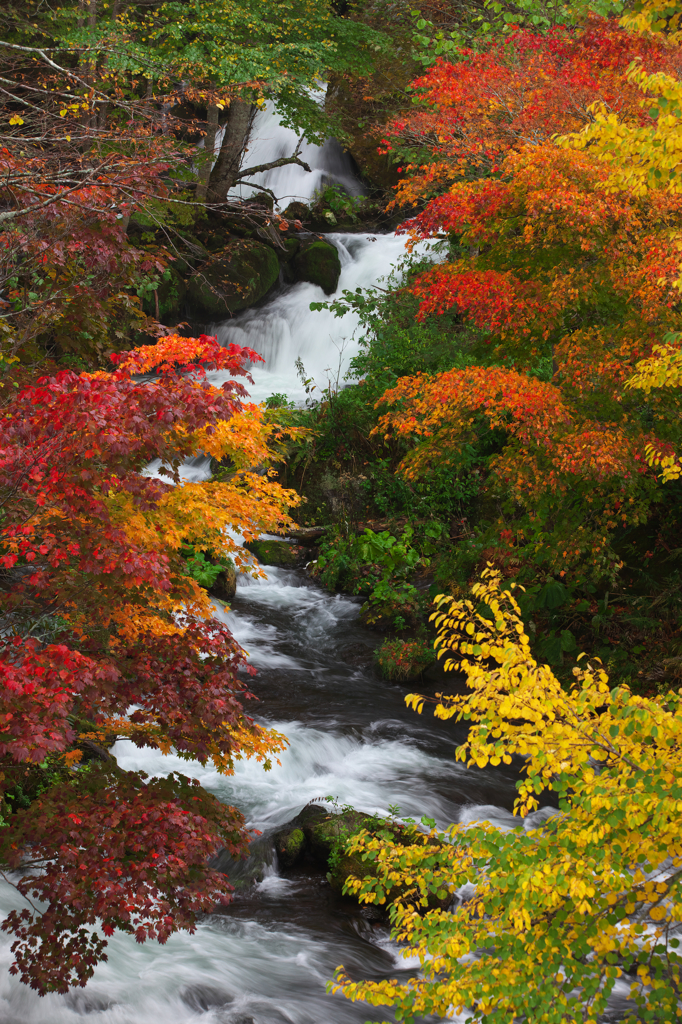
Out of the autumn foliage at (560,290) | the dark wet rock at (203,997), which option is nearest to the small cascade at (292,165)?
the autumn foliage at (560,290)

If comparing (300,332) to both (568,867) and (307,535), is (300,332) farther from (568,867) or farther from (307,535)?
(568,867)

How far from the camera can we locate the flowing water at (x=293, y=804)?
4598mm

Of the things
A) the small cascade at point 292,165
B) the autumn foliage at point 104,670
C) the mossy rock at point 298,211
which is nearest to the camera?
the autumn foliage at point 104,670

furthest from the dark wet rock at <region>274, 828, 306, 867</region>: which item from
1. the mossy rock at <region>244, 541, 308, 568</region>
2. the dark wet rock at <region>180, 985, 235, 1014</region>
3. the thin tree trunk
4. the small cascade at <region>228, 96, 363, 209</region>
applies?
the small cascade at <region>228, 96, 363, 209</region>

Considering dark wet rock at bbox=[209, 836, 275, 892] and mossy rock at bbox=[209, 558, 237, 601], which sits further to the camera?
mossy rock at bbox=[209, 558, 237, 601]

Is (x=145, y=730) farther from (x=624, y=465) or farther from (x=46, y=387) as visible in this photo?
(x=624, y=465)

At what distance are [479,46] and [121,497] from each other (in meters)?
11.9

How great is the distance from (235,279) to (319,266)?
7.47ft

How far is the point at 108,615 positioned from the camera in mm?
3900

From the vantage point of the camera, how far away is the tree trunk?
17.7 meters

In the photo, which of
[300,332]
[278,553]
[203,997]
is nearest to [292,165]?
[300,332]

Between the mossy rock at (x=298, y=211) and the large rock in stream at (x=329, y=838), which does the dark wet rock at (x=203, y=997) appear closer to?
the large rock in stream at (x=329, y=838)

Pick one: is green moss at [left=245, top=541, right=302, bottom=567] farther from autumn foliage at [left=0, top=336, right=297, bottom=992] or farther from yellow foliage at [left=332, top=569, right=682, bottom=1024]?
yellow foliage at [left=332, top=569, right=682, bottom=1024]

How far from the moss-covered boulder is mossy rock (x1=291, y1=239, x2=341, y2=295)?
71 centimetres
